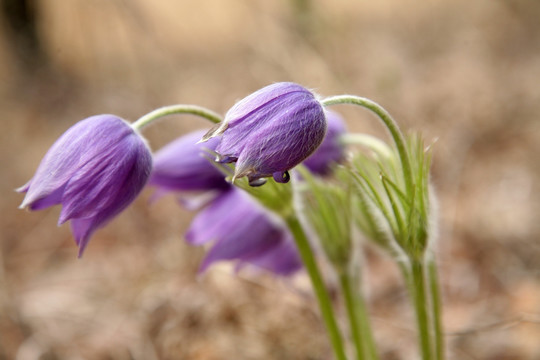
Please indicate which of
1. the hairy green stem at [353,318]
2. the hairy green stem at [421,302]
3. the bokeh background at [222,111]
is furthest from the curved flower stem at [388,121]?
the bokeh background at [222,111]

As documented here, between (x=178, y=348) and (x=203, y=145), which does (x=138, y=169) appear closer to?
(x=203, y=145)

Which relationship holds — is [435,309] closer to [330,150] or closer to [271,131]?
[330,150]

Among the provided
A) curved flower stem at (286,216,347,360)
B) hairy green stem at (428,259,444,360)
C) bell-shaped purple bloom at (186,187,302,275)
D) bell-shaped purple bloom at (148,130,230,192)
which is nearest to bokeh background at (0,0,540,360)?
hairy green stem at (428,259,444,360)

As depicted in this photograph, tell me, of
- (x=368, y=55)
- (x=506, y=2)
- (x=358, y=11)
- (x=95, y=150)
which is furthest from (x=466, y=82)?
(x=95, y=150)

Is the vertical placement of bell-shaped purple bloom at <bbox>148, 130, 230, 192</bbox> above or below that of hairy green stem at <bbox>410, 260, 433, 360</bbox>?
above

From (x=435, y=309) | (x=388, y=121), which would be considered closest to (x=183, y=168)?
(x=388, y=121)

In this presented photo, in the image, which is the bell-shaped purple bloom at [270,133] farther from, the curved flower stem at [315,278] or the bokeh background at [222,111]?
the bokeh background at [222,111]

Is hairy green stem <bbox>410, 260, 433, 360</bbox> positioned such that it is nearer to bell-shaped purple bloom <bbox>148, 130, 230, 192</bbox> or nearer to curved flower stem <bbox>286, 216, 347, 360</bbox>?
curved flower stem <bbox>286, 216, 347, 360</bbox>
